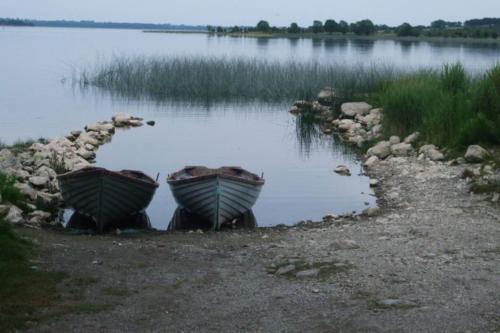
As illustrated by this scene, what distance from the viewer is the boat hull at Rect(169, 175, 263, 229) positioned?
12094 millimetres

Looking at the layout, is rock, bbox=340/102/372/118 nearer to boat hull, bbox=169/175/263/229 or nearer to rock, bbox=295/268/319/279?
boat hull, bbox=169/175/263/229

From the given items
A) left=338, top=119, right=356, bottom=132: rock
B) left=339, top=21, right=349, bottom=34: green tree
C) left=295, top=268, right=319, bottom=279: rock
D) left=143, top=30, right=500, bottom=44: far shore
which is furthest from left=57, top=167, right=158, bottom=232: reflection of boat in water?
left=339, top=21, right=349, bottom=34: green tree

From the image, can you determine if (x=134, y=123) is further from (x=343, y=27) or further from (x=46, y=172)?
(x=343, y=27)

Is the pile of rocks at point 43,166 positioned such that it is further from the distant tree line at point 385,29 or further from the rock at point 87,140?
the distant tree line at point 385,29

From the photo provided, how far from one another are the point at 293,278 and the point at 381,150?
11153 mm

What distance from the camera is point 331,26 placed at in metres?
95.1

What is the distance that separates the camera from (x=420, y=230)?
34.1ft

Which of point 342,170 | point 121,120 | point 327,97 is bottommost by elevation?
point 342,170

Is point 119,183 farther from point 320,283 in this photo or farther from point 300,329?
point 300,329

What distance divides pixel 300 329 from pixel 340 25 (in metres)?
92.3

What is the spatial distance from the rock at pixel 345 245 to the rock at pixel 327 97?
738 inches

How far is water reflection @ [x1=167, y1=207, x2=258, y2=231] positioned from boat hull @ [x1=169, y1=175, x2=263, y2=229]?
0.48 ft

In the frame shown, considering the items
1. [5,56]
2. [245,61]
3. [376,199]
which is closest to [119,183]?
[376,199]

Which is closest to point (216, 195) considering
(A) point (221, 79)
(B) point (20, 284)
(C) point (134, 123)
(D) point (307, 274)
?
(D) point (307, 274)
